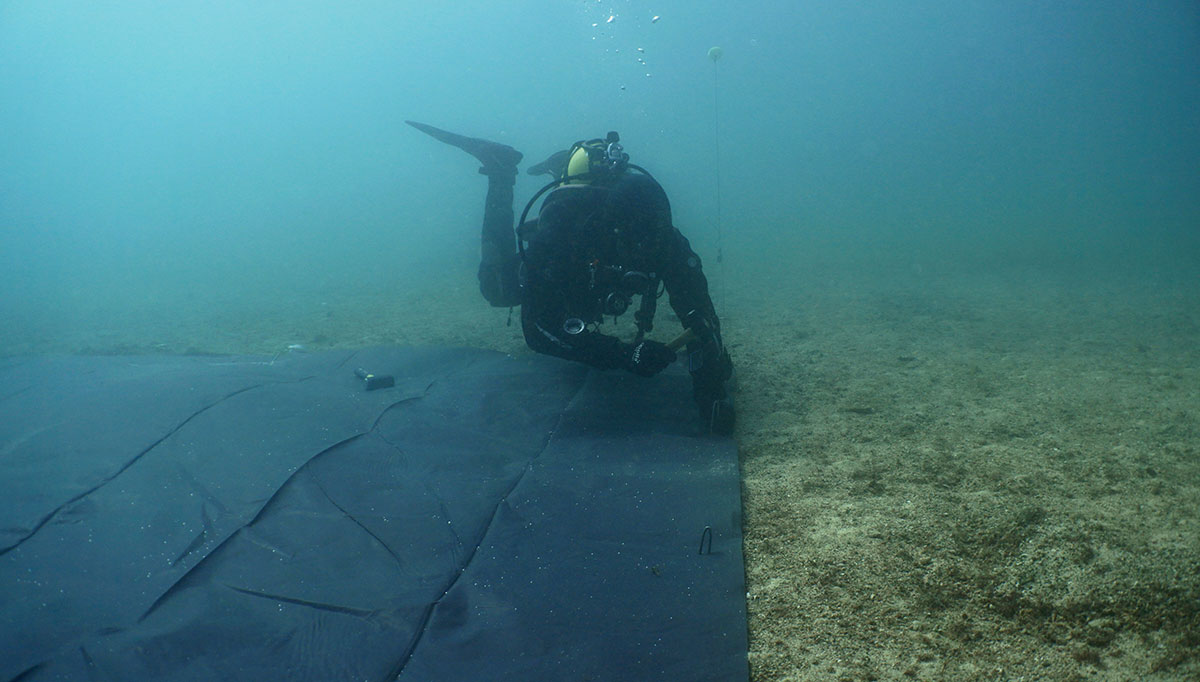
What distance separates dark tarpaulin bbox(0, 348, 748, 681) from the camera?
221cm

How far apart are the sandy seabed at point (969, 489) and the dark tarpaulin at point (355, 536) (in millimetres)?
413

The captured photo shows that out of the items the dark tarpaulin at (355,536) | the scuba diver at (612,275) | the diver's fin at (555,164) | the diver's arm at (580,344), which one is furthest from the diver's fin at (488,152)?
the dark tarpaulin at (355,536)

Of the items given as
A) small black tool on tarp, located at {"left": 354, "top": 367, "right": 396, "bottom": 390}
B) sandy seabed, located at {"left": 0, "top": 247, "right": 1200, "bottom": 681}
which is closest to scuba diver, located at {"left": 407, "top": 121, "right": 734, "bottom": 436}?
sandy seabed, located at {"left": 0, "top": 247, "right": 1200, "bottom": 681}

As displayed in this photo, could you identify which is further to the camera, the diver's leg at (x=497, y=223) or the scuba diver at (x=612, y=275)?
the diver's leg at (x=497, y=223)

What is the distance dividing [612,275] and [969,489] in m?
2.82

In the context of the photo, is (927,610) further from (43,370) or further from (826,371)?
(43,370)

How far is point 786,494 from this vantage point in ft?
11.4

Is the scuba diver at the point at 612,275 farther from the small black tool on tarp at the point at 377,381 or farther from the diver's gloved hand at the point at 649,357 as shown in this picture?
the small black tool on tarp at the point at 377,381

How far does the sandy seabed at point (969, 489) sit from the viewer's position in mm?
2238

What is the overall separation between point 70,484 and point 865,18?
97.9m

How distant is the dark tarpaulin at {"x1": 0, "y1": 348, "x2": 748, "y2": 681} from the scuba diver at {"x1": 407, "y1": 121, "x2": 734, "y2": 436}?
0.48m

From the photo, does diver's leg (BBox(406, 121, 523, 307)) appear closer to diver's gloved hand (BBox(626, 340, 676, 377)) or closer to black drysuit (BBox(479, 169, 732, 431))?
black drysuit (BBox(479, 169, 732, 431))

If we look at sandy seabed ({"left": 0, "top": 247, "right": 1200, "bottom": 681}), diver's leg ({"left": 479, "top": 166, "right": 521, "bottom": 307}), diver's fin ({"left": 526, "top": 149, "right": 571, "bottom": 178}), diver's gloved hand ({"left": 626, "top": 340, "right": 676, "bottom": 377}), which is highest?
diver's fin ({"left": 526, "top": 149, "right": 571, "bottom": 178})

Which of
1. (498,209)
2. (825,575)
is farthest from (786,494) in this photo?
(498,209)
